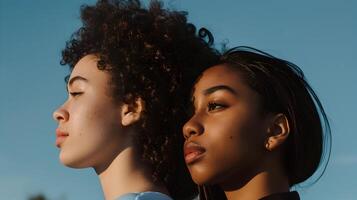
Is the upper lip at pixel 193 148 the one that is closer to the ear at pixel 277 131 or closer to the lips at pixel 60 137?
the ear at pixel 277 131

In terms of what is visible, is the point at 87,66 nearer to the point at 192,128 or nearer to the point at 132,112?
the point at 132,112

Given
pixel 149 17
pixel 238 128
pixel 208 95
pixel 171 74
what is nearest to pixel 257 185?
pixel 238 128

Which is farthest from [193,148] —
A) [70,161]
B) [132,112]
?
[70,161]

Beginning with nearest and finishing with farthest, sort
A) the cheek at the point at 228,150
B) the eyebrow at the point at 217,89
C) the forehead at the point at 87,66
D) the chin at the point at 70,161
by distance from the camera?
the cheek at the point at 228,150
the eyebrow at the point at 217,89
the chin at the point at 70,161
the forehead at the point at 87,66

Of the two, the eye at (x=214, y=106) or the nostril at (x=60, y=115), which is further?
the nostril at (x=60, y=115)

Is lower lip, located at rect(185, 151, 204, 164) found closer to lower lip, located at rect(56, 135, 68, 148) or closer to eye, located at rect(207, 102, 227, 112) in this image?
eye, located at rect(207, 102, 227, 112)

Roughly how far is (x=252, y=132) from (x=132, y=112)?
1.77 feet

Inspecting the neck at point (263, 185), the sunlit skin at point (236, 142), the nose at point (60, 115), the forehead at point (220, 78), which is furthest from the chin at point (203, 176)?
the nose at point (60, 115)

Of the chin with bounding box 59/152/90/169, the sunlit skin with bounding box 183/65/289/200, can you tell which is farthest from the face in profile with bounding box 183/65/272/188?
the chin with bounding box 59/152/90/169

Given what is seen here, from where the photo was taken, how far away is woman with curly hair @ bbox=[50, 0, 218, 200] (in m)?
2.68

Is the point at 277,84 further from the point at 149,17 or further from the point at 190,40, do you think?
the point at 149,17

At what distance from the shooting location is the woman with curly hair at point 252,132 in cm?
247

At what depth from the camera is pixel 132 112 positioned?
275 centimetres

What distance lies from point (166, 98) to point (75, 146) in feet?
1.40
